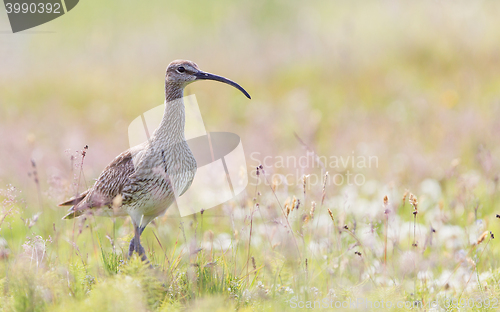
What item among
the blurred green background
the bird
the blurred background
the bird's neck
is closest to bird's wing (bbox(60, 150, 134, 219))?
the bird

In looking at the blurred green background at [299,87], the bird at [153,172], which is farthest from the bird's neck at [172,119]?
the blurred green background at [299,87]

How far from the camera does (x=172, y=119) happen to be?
14.6ft

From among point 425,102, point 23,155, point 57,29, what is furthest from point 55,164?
point 57,29

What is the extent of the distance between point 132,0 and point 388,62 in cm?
1553

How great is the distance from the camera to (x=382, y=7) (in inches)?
645

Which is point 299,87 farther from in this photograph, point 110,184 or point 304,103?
point 110,184

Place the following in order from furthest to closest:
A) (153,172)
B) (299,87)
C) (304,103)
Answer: (299,87) → (304,103) → (153,172)

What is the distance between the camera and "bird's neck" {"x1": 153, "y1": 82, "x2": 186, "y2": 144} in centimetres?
439

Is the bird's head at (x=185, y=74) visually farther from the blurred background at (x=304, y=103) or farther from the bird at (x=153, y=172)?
the blurred background at (x=304, y=103)

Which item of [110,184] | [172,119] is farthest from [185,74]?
[110,184]

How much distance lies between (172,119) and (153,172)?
0.60 metres

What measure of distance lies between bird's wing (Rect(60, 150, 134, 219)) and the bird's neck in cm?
38

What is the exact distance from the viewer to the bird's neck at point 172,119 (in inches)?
173

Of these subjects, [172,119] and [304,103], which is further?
[304,103]
